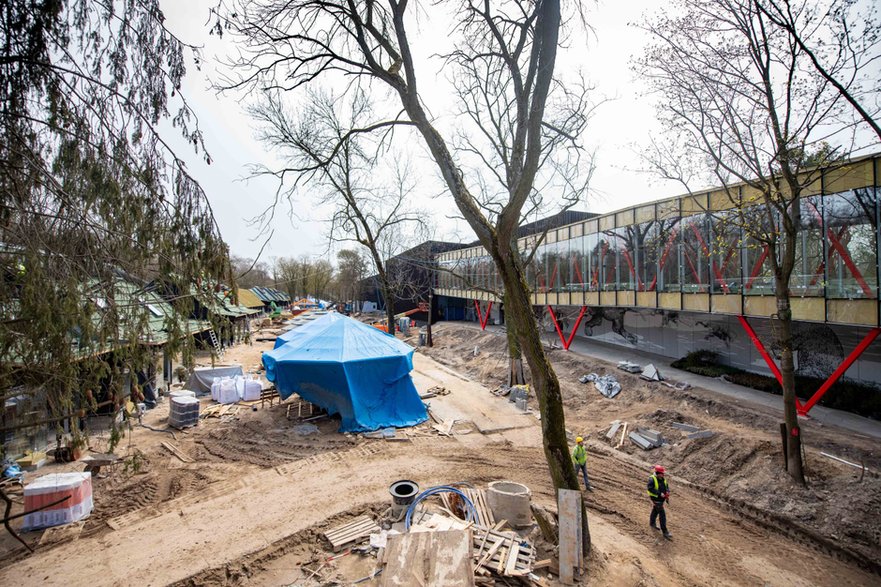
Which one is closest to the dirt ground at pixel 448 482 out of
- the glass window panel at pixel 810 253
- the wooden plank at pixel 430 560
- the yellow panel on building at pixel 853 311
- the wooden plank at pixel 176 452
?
the wooden plank at pixel 176 452

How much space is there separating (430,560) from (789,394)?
860cm

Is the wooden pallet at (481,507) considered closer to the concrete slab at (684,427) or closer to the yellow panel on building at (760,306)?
the concrete slab at (684,427)

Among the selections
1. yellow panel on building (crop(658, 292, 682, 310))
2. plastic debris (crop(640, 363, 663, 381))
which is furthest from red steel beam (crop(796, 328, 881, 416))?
yellow panel on building (crop(658, 292, 682, 310))

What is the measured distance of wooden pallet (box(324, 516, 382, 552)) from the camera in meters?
7.10

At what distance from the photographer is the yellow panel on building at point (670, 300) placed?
49.8 feet

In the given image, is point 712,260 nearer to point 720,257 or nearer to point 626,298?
point 720,257

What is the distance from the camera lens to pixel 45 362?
384 centimetres

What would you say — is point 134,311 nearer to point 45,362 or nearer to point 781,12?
point 45,362

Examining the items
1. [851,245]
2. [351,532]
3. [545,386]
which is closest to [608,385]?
[851,245]

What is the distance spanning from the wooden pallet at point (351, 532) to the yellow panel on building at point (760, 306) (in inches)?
476

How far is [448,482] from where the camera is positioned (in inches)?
377

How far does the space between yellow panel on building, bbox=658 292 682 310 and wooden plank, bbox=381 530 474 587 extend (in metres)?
13.1

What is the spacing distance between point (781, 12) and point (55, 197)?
38.8 ft

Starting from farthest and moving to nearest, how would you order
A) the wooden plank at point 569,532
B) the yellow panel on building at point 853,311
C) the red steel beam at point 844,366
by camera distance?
the red steel beam at point 844,366 → the yellow panel on building at point 853,311 → the wooden plank at point 569,532
